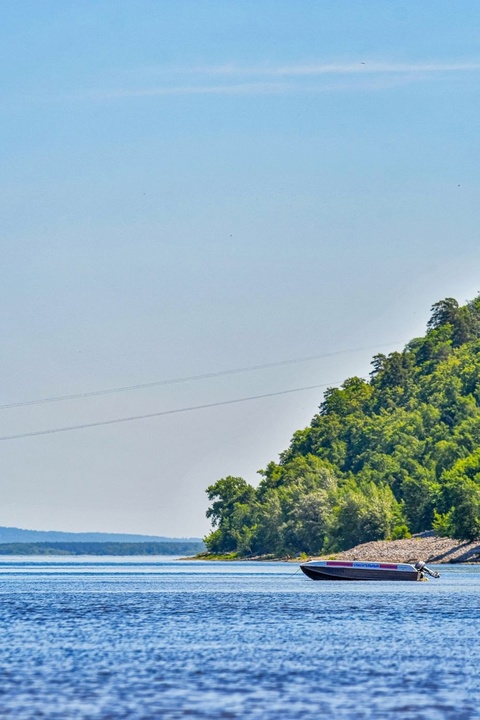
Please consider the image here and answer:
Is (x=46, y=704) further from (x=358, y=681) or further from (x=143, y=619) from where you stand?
(x=143, y=619)

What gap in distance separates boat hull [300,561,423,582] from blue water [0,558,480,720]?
1733 inches

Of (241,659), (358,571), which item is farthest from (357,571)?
(241,659)

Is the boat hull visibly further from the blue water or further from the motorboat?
the blue water

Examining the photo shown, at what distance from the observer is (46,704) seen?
40438 millimetres

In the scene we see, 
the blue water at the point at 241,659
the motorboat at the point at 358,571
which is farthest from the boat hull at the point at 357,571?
the blue water at the point at 241,659

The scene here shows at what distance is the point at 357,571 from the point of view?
146125mm

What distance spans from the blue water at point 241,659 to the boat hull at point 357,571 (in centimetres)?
4402

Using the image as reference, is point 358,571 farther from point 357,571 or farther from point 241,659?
point 241,659

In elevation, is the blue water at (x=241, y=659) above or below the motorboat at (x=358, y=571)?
below

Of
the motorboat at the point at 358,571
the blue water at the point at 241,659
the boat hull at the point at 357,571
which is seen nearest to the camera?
the blue water at the point at 241,659

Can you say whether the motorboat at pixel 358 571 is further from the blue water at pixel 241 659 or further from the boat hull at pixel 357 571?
the blue water at pixel 241 659

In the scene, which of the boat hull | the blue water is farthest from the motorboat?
the blue water

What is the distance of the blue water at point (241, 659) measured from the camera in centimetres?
4041

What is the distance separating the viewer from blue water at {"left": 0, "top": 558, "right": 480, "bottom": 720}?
40.4 meters
